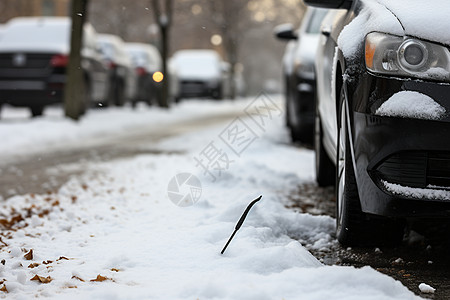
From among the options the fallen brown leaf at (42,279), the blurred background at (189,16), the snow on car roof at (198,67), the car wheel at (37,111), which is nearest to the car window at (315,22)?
the fallen brown leaf at (42,279)

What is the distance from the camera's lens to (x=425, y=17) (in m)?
3.09

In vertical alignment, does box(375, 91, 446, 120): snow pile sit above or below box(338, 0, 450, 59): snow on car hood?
below

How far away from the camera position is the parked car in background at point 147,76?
21.9m

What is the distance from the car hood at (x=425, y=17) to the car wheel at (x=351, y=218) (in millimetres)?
496

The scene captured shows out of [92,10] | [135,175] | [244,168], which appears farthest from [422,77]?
[92,10]

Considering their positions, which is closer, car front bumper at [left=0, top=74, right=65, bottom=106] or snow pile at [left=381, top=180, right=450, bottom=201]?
snow pile at [left=381, top=180, right=450, bottom=201]

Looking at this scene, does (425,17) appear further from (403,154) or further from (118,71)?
(118,71)

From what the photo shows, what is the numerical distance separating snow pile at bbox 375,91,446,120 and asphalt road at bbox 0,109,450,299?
2.43 ft

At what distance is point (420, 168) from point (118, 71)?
16608 mm

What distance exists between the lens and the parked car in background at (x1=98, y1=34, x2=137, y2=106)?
18.9 m

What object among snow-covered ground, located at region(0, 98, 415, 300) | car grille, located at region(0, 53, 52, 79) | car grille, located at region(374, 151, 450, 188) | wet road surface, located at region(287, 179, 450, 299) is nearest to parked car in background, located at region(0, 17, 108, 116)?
car grille, located at region(0, 53, 52, 79)

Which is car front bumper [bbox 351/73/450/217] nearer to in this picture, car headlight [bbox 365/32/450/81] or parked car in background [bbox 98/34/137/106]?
car headlight [bbox 365/32/450/81]

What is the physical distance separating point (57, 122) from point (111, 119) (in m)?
2.72

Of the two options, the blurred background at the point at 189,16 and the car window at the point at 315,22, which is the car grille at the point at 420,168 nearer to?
the car window at the point at 315,22
